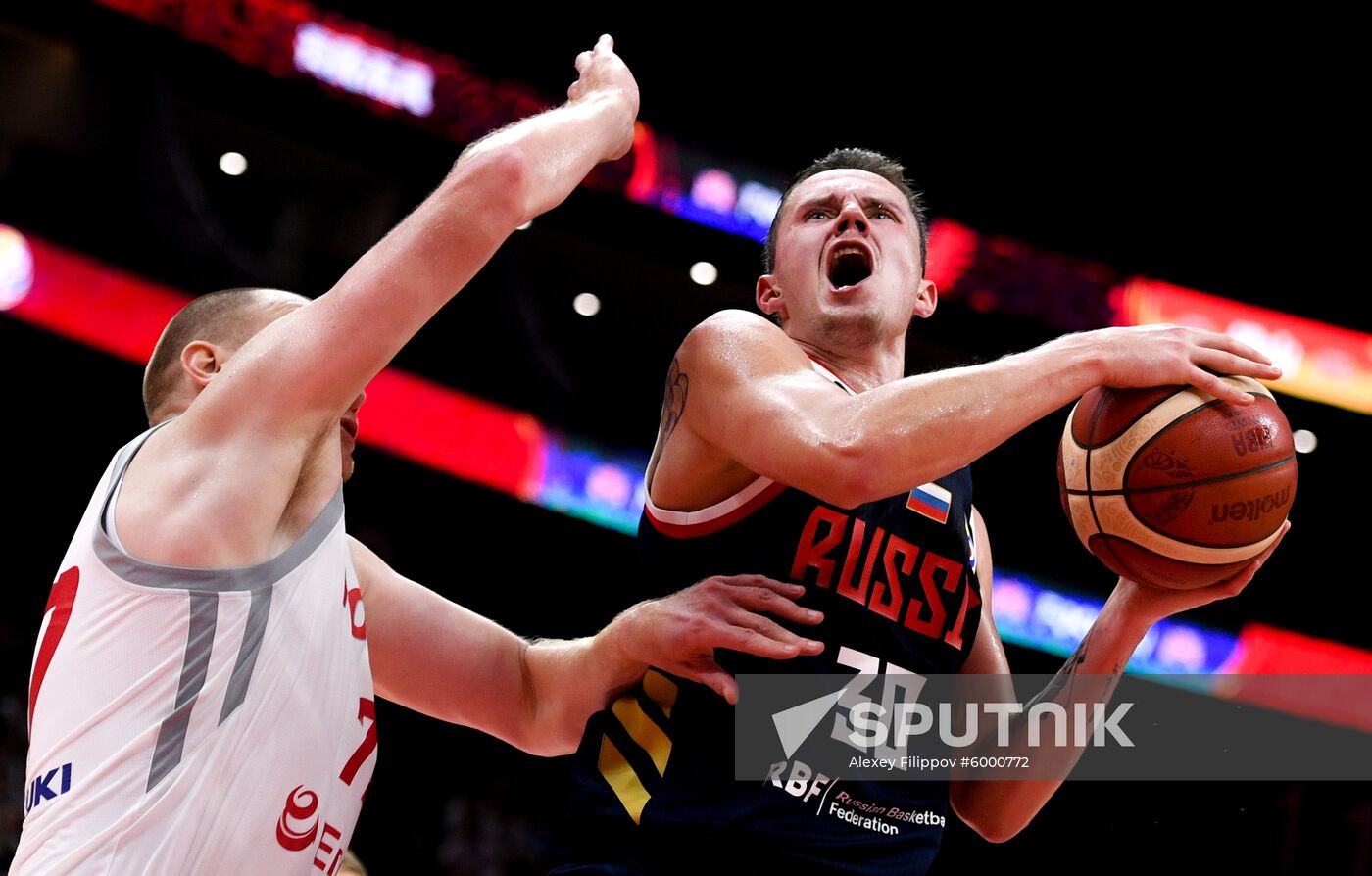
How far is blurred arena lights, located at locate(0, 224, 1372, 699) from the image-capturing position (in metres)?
10.8

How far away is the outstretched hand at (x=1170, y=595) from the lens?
2.71 metres

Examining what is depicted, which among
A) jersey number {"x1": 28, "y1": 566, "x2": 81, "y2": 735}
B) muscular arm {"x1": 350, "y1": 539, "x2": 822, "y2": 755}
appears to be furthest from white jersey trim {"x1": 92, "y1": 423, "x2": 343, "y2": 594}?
muscular arm {"x1": 350, "y1": 539, "x2": 822, "y2": 755}

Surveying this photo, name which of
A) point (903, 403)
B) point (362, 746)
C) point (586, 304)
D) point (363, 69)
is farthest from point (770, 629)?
point (586, 304)

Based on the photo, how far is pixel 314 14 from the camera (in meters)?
10.1

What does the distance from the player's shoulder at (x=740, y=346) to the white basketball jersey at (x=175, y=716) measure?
2.75 feet

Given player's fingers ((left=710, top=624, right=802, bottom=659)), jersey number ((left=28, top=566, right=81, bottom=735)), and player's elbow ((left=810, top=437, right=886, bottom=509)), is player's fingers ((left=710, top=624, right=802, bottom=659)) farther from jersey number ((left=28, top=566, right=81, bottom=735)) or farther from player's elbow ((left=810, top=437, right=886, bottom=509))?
jersey number ((left=28, top=566, right=81, bottom=735))

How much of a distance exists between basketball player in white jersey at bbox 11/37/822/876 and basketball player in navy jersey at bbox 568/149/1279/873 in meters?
0.18

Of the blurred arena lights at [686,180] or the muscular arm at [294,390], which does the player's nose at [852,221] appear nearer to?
the muscular arm at [294,390]

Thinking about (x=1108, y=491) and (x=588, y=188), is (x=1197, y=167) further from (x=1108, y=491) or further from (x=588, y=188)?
(x=1108, y=491)

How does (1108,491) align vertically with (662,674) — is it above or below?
above

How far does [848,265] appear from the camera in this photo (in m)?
3.24

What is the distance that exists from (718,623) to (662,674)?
1.14 ft

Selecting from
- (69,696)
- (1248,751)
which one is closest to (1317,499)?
(1248,751)

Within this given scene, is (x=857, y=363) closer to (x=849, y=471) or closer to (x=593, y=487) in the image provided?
(x=849, y=471)
